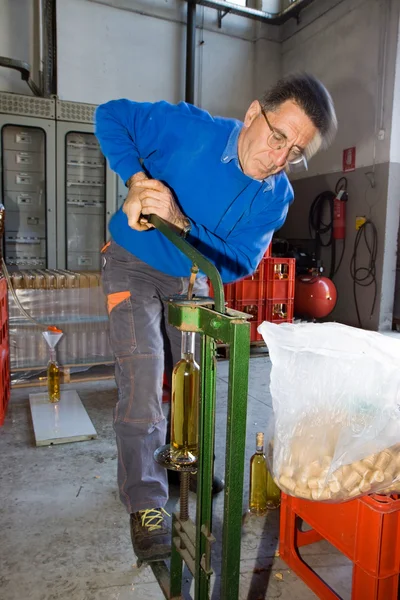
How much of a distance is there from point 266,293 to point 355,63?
11.1 ft

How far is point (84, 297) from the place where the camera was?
3365 mm

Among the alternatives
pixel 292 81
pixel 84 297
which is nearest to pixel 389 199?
pixel 84 297

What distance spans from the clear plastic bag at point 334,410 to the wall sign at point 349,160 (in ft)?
16.0

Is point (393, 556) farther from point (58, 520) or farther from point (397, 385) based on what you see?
point (58, 520)

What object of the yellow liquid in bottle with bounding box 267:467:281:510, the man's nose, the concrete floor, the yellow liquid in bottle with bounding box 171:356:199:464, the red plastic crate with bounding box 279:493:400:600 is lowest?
the concrete floor

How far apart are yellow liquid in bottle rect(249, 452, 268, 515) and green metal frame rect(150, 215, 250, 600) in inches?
30.2

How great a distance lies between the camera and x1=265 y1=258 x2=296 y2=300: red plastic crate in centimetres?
434

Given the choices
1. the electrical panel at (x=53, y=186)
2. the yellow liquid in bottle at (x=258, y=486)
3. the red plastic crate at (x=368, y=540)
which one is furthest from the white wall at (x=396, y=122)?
the red plastic crate at (x=368, y=540)

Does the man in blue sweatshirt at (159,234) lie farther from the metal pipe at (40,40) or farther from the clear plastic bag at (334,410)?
the metal pipe at (40,40)

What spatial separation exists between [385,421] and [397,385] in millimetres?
98

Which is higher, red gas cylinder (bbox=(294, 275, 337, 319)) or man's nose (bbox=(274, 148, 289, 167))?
man's nose (bbox=(274, 148, 289, 167))

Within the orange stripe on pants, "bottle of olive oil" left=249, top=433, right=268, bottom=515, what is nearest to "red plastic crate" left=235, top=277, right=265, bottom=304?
"bottle of olive oil" left=249, top=433, right=268, bottom=515

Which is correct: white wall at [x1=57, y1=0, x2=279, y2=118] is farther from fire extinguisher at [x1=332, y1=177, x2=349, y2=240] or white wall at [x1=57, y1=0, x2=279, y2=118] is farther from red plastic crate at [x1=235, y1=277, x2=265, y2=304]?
red plastic crate at [x1=235, y1=277, x2=265, y2=304]

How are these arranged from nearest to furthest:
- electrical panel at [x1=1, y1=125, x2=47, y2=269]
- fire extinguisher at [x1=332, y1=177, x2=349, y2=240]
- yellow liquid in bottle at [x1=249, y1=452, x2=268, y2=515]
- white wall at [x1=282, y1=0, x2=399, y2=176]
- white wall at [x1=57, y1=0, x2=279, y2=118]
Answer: yellow liquid in bottle at [x1=249, y1=452, x2=268, y2=515], electrical panel at [x1=1, y1=125, x2=47, y2=269], white wall at [x1=282, y1=0, x2=399, y2=176], white wall at [x1=57, y1=0, x2=279, y2=118], fire extinguisher at [x1=332, y1=177, x2=349, y2=240]
